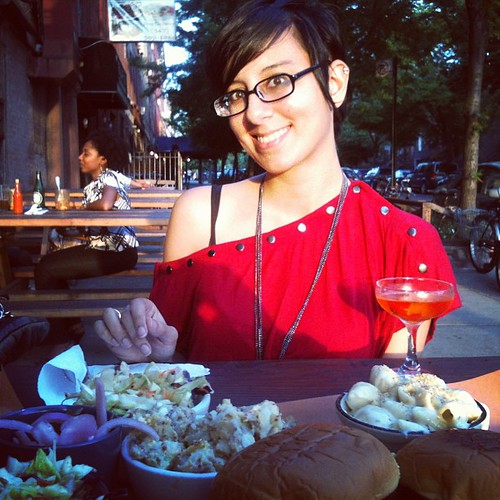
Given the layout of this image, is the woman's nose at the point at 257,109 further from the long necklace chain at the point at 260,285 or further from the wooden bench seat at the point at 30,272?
the wooden bench seat at the point at 30,272

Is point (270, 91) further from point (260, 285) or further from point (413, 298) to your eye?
point (413, 298)

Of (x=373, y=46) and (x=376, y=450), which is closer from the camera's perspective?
(x=376, y=450)

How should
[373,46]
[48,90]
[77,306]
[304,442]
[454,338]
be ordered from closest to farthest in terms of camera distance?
[304,442], [77,306], [454,338], [48,90], [373,46]

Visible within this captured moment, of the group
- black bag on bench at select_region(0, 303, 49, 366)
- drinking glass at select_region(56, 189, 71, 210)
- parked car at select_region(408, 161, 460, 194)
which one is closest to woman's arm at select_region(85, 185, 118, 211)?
drinking glass at select_region(56, 189, 71, 210)

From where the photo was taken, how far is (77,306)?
5.29 meters

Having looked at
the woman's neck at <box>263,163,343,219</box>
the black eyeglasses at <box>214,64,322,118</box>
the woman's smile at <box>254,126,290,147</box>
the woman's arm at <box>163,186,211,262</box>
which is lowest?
the woman's arm at <box>163,186,211,262</box>

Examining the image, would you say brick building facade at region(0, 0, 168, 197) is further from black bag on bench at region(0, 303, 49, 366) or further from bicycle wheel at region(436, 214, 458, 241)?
black bag on bench at region(0, 303, 49, 366)

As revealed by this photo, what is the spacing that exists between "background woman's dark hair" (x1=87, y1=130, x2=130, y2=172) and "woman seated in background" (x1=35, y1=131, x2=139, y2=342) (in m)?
0.24

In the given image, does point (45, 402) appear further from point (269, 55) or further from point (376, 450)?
point (269, 55)

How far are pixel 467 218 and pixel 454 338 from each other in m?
5.44

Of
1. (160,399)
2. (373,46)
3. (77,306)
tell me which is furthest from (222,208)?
(373,46)

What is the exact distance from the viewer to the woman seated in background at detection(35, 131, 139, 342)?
5.91 metres

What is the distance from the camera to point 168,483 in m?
0.99

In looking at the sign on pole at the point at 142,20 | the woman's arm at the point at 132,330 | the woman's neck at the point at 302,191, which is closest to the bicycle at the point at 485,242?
the woman's neck at the point at 302,191
